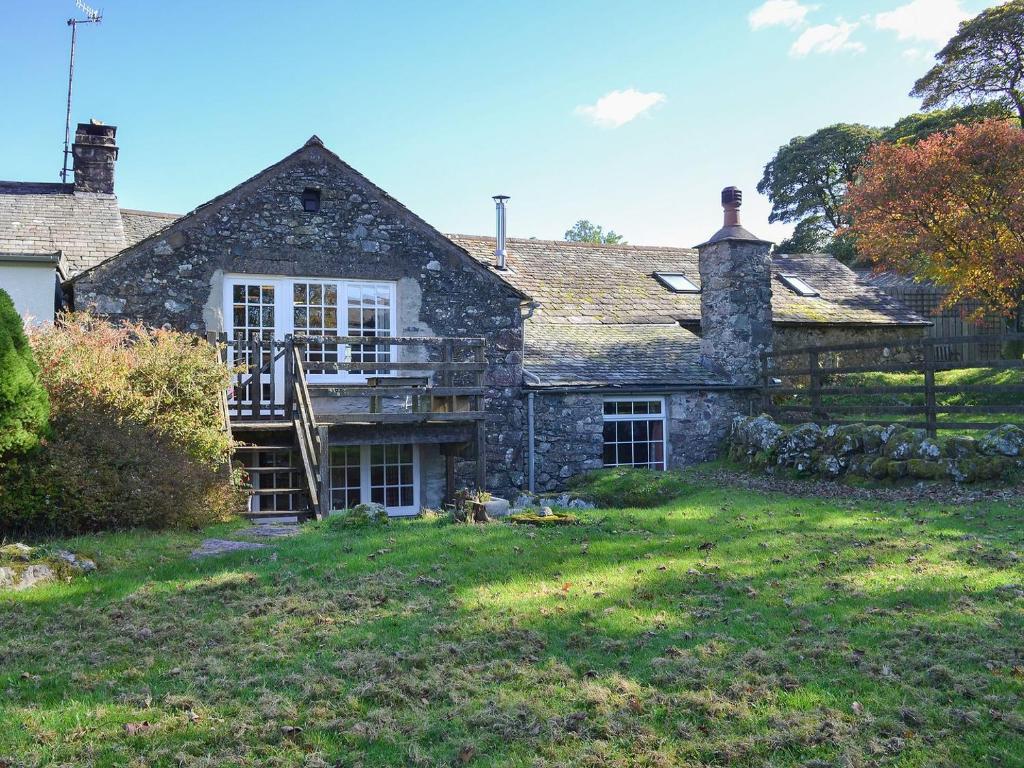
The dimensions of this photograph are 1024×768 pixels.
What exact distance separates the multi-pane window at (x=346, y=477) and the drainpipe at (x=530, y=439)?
3.00 m

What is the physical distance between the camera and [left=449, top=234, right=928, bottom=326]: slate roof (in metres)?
19.6

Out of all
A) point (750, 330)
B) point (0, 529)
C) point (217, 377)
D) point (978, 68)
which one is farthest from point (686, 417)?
point (978, 68)

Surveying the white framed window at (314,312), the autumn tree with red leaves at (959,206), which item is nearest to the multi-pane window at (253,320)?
the white framed window at (314,312)

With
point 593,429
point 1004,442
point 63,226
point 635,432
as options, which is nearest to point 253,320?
point 63,226

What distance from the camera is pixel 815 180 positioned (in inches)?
1815

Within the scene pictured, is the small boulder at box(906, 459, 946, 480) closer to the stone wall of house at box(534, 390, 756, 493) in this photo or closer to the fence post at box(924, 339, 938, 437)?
the fence post at box(924, 339, 938, 437)

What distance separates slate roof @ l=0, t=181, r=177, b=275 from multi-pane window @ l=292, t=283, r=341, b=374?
11.0 ft

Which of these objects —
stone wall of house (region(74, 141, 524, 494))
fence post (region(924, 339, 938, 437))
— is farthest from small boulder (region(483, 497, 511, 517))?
fence post (region(924, 339, 938, 437))

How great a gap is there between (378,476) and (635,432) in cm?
501

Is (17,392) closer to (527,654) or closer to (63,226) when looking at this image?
(527,654)

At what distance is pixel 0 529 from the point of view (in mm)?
8812

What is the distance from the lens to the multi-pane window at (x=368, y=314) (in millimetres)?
14492

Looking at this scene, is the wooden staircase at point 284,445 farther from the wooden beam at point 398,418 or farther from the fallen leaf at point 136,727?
the fallen leaf at point 136,727

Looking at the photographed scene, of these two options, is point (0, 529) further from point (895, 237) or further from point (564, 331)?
point (895, 237)
